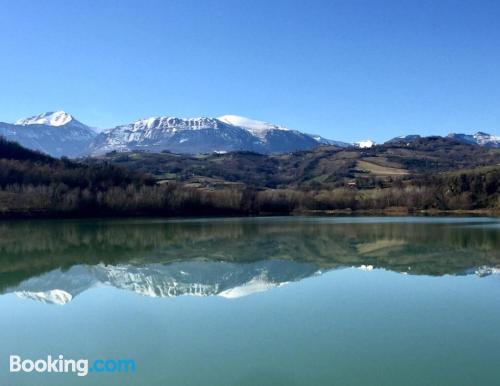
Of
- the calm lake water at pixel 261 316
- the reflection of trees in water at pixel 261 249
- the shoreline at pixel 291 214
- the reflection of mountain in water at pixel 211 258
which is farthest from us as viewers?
the shoreline at pixel 291 214

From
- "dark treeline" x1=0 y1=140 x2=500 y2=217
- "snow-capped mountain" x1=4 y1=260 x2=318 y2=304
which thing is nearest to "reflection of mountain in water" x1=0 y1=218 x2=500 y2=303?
"snow-capped mountain" x1=4 y1=260 x2=318 y2=304

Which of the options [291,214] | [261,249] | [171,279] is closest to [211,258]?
[261,249]

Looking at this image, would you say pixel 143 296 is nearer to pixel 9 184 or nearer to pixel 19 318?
pixel 19 318

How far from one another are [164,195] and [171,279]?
7352 cm

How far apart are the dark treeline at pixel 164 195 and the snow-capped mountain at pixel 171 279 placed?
57.1m

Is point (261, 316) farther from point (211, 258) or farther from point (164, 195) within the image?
point (164, 195)

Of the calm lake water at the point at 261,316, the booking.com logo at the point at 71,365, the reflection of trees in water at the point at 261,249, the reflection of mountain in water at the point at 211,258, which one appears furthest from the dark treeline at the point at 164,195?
the booking.com logo at the point at 71,365

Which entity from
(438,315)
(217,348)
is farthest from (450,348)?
(217,348)

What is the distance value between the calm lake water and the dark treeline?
5325 centimetres

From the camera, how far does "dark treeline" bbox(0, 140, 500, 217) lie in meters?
85.7

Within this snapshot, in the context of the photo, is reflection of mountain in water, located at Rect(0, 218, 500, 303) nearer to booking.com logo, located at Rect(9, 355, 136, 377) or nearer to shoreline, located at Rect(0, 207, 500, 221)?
booking.com logo, located at Rect(9, 355, 136, 377)

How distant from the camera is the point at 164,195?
97.1 meters

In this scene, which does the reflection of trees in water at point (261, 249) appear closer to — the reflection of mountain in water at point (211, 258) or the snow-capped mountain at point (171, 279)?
the reflection of mountain in water at point (211, 258)

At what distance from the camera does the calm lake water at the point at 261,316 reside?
10.9 m
